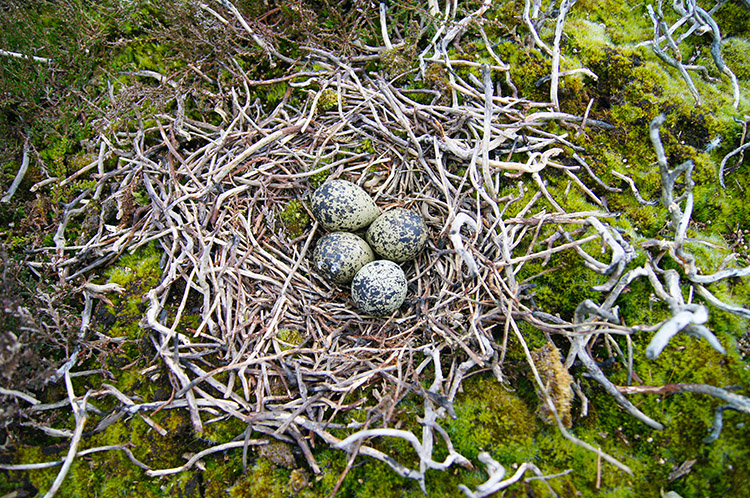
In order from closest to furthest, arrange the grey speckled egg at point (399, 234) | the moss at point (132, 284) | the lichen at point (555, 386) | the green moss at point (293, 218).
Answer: the lichen at point (555, 386) < the moss at point (132, 284) < the grey speckled egg at point (399, 234) < the green moss at point (293, 218)

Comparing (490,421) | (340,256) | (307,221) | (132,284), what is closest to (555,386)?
(490,421)

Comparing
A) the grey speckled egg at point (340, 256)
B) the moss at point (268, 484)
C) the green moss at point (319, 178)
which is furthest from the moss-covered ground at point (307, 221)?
the grey speckled egg at point (340, 256)

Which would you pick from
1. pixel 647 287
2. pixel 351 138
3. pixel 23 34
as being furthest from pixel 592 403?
pixel 23 34

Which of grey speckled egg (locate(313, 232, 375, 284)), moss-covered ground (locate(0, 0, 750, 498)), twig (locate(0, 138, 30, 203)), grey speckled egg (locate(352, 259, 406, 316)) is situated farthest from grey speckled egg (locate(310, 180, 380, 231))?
twig (locate(0, 138, 30, 203))

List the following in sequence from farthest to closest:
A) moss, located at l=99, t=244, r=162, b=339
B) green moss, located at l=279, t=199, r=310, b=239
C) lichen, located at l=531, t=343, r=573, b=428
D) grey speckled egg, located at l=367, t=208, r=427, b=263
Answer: green moss, located at l=279, t=199, r=310, b=239 → grey speckled egg, located at l=367, t=208, r=427, b=263 → moss, located at l=99, t=244, r=162, b=339 → lichen, located at l=531, t=343, r=573, b=428

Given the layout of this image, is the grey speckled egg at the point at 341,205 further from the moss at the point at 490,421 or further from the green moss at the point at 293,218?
the moss at the point at 490,421

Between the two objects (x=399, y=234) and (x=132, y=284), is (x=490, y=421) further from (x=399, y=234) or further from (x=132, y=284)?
(x=132, y=284)

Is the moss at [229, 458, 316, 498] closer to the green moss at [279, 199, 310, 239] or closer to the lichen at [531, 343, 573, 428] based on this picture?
the lichen at [531, 343, 573, 428]
